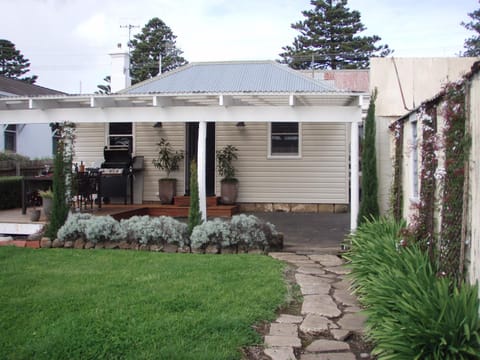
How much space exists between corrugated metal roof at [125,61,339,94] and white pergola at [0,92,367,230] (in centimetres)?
234

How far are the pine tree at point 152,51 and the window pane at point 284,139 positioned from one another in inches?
1075

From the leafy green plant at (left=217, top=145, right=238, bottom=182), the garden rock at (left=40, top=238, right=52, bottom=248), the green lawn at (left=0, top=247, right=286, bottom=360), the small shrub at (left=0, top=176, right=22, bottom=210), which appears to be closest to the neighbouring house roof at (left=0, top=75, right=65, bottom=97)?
the small shrub at (left=0, top=176, right=22, bottom=210)

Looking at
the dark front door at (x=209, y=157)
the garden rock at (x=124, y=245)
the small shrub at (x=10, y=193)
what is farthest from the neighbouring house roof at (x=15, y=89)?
the garden rock at (x=124, y=245)

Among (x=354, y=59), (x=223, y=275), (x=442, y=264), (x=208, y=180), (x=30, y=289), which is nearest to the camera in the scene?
(x=442, y=264)

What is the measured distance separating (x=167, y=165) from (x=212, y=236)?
16.8ft

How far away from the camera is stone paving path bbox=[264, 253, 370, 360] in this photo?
373 centimetres

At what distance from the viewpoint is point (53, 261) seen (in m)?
6.70

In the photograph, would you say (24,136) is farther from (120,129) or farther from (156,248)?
(156,248)

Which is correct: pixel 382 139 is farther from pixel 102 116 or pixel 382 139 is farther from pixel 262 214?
pixel 102 116

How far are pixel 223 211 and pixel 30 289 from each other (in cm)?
639

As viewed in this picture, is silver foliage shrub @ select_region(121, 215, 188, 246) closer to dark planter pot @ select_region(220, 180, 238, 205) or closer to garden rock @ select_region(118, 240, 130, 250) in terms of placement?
garden rock @ select_region(118, 240, 130, 250)

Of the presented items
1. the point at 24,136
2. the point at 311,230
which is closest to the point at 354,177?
the point at 311,230

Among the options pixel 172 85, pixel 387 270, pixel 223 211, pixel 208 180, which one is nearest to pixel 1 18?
pixel 172 85

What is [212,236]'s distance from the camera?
7.51 meters
